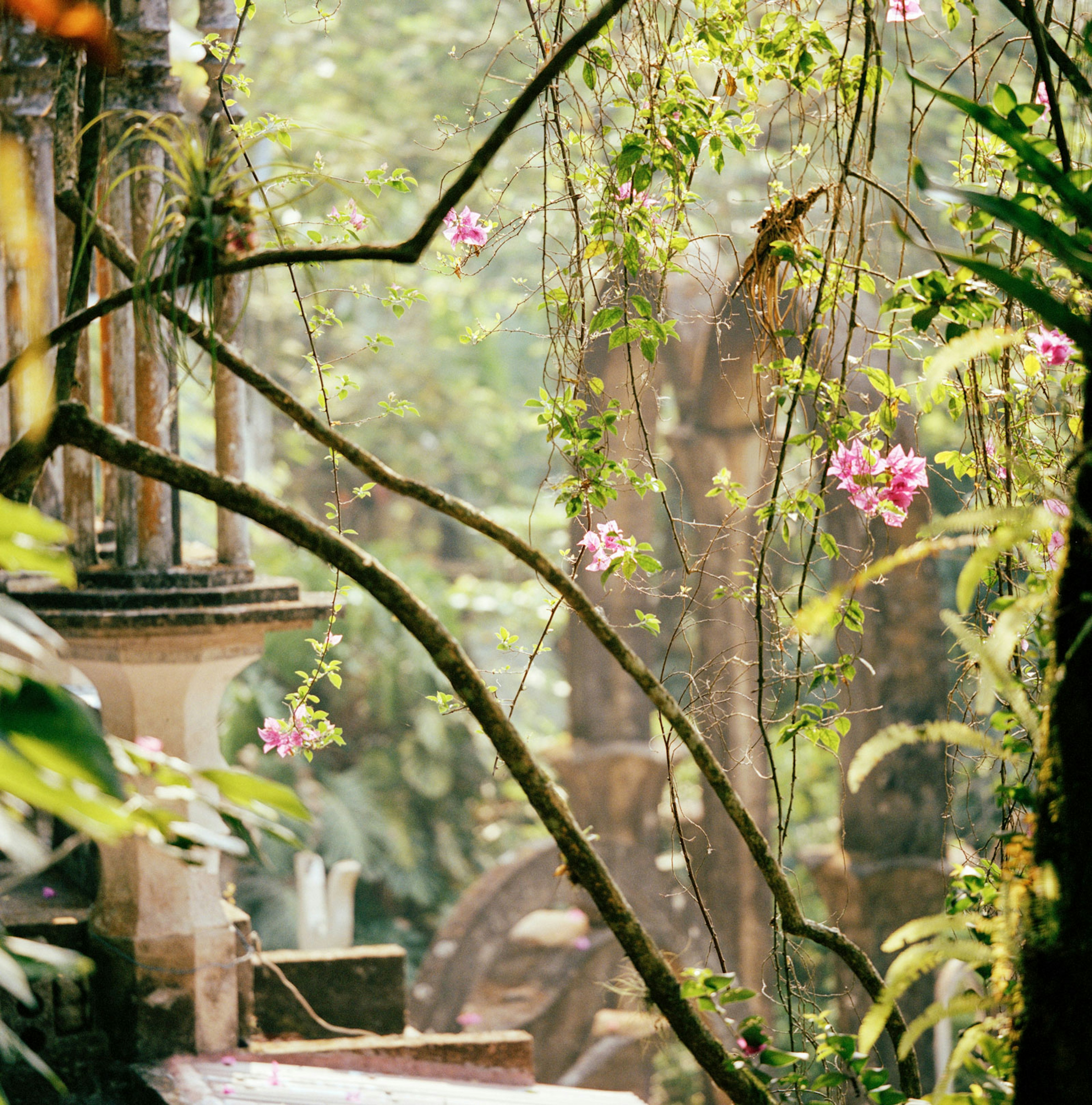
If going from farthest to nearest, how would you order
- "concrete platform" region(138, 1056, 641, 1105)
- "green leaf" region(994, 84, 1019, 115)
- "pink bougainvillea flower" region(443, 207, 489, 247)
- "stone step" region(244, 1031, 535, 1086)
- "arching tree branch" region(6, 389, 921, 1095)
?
1. "stone step" region(244, 1031, 535, 1086)
2. "concrete platform" region(138, 1056, 641, 1105)
3. "pink bougainvillea flower" region(443, 207, 489, 247)
4. "arching tree branch" region(6, 389, 921, 1095)
5. "green leaf" region(994, 84, 1019, 115)

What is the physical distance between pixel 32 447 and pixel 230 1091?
5.20 feet

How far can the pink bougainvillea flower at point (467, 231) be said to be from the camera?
89.6 inches

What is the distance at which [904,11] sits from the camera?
1984mm

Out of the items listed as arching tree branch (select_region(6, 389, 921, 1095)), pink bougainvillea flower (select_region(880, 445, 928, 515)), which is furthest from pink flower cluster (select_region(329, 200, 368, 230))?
pink bougainvillea flower (select_region(880, 445, 928, 515))

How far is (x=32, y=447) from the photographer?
158 cm

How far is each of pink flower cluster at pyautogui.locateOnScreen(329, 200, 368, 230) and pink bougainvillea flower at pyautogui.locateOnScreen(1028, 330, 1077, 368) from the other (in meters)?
1.15

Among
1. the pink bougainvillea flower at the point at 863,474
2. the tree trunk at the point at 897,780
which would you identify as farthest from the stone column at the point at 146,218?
the tree trunk at the point at 897,780

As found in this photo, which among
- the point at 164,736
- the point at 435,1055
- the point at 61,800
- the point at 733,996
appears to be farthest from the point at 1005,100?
the point at 435,1055

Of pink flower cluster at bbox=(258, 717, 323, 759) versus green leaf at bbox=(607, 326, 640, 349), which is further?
pink flower cluster at bbox=(258, 717, 323, 759)

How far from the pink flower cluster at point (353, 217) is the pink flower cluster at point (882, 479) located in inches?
37.1

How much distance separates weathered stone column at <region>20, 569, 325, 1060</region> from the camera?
8.96 ft

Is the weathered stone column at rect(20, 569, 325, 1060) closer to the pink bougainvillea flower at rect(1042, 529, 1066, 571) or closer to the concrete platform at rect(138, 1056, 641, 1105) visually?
the concrete platform at rect(138, 1056, 641, 1105)

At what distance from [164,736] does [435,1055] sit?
3.81 feet

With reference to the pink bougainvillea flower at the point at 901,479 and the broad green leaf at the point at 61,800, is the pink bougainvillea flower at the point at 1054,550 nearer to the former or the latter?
the pink bougainvillea flower at the point at 901,479
